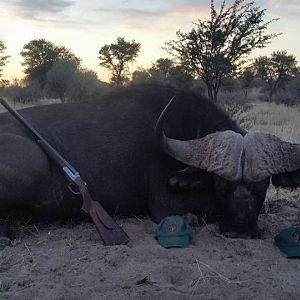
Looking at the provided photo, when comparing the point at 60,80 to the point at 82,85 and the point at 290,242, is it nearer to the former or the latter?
the point at 82,85

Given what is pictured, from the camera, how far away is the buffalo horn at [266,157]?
5043 millimetres

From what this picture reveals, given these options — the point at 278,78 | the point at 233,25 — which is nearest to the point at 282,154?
the point at 233,25

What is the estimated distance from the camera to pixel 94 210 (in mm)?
5137

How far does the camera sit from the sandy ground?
3.86 metres

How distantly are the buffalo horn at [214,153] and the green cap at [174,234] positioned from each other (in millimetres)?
634

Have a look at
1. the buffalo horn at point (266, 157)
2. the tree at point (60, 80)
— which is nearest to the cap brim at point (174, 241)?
the buffalo horn at point (266, 157)

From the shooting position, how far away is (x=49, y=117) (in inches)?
248

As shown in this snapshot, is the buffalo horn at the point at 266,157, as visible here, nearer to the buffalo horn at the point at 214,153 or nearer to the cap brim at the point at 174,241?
the buffalo horn at the point at 214,153

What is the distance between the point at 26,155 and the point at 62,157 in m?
0.40

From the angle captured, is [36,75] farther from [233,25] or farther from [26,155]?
[26,155]

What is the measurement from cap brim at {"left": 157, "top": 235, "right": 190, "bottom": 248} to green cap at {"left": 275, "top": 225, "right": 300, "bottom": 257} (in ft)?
2.91

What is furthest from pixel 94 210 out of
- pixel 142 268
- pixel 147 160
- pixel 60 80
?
pixel 60 80

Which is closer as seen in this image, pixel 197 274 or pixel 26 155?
pixel 197 274

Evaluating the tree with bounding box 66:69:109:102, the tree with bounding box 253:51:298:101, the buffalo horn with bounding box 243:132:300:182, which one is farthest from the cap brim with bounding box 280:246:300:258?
the tree with bounding box 253:51:298:101
